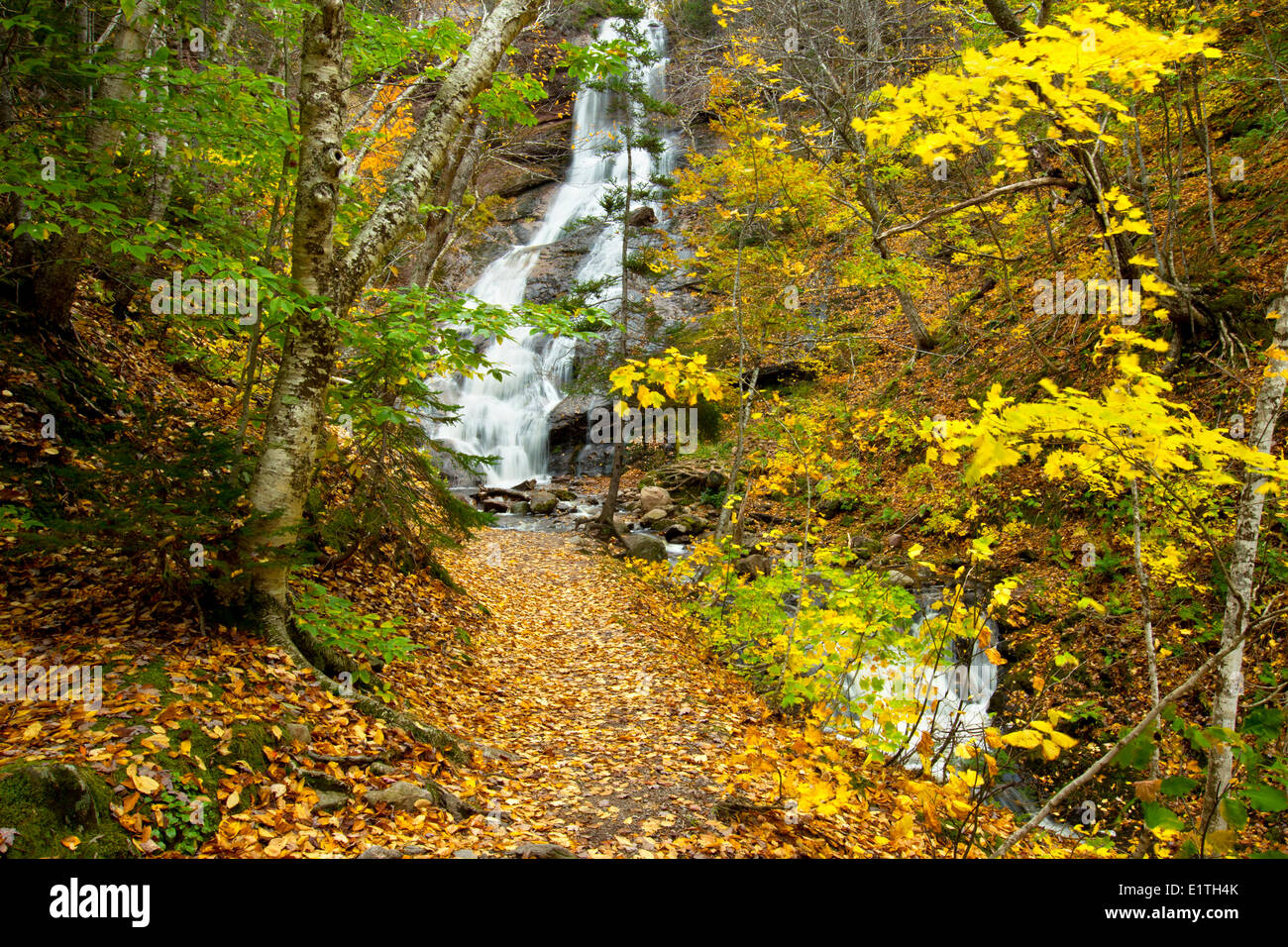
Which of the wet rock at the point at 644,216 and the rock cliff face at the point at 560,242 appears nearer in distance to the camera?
the rock cliff face at the point at 560,242

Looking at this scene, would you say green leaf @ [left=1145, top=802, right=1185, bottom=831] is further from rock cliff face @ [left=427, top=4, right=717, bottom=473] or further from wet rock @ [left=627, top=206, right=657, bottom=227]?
wet rock @ [left=627, top=206, right=657, bottom=227]

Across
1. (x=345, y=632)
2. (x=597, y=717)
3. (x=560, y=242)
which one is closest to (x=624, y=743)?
(x=597, y=717)

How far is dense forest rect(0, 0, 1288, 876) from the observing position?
106 inches

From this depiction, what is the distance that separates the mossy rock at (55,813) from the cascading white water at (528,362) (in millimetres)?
14082

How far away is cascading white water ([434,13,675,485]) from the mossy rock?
554 inches

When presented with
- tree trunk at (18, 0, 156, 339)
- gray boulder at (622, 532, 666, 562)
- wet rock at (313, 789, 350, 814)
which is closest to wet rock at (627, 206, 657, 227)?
gray boulder at (622, 532, 666, 562)

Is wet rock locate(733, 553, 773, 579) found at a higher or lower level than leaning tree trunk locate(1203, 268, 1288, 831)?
lower

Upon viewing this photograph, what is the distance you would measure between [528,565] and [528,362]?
42.4ft

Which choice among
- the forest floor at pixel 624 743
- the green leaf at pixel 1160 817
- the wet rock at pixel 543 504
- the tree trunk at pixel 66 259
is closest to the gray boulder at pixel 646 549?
the forest floor at pixel 624 743

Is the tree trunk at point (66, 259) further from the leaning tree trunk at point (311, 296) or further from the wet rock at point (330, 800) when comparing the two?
the wet rock at point (330, 800)

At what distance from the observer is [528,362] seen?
73.6ft

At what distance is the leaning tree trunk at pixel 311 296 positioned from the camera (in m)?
3.68
